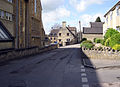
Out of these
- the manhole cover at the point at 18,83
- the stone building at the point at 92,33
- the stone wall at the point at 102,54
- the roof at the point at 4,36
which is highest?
the stone building at the point at 92,33

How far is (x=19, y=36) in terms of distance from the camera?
27.0 metres

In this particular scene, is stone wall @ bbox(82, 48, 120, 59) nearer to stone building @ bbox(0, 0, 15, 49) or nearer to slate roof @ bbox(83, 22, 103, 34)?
stone building @ bbox(0, 0, 15, 49)

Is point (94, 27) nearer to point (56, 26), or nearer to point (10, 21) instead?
point (56, 26)

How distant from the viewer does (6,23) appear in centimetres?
2259

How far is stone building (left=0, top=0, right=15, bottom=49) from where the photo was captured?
19047 millimetres

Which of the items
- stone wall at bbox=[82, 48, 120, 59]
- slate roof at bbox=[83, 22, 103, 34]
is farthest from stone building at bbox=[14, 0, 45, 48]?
slate roof at bbox=[83, 22, 103, 34]

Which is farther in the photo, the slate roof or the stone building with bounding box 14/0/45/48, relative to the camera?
the slate roof

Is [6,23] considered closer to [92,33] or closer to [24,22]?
[24,22]

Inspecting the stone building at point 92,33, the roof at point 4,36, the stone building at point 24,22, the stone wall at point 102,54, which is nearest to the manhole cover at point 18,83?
the stone wall at point 102,54

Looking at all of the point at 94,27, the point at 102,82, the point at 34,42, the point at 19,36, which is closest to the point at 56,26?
the point at 94,27

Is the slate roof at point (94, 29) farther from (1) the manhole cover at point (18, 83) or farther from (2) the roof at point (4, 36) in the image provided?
(1) the manhole cover at point (18, 83)

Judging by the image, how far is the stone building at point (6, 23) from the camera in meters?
19.0

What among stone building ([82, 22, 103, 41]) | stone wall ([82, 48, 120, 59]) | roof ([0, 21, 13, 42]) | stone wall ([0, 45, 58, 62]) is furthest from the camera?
stone building ([82, 22, 103, 41])

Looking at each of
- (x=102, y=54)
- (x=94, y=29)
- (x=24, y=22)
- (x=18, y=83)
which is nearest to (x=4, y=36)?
(x=24, y=22)
